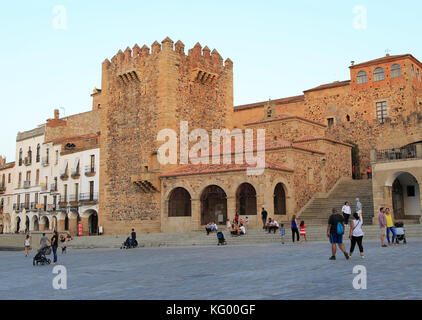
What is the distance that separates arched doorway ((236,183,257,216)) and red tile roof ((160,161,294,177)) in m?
1.26

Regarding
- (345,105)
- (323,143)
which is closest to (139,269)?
(323,143)

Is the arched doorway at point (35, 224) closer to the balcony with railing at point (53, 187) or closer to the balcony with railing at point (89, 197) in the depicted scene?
the balcony with railing at point (53, 187)

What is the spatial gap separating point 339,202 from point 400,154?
5.58 meters

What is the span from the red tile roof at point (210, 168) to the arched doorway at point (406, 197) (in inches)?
247

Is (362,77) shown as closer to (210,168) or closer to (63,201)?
(210,168)

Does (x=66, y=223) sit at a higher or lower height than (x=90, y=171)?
lower

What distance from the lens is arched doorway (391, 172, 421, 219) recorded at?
27.5m

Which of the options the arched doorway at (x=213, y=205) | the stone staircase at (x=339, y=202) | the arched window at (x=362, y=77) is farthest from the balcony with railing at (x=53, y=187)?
the arched window at (x=362, y=77)

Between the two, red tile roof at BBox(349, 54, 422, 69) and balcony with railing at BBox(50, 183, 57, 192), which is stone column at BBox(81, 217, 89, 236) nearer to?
balcony with railing at BBox(50, 183, 57, 192)

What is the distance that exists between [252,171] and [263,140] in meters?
5.42

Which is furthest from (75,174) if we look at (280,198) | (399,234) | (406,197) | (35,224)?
(399,234)

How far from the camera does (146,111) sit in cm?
3397

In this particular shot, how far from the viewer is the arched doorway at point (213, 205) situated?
2980 centimetres
